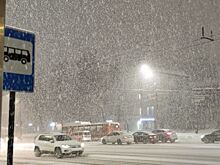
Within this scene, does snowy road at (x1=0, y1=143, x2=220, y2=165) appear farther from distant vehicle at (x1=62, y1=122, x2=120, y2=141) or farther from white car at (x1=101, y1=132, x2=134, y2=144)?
distant vehicle at (x1=62, y1=122, x2=120, y2=141)

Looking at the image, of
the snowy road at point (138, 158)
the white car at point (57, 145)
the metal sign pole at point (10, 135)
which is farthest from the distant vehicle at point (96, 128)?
the metal sign pole at point (10, 135)

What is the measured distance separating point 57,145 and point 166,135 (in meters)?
17.6

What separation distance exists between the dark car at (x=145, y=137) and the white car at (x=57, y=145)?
1495 centimetres

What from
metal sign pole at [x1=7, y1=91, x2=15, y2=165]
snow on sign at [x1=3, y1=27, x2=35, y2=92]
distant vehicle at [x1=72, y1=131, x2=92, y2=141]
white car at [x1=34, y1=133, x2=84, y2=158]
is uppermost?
snow on sign at [x1=3, y1=27, x2=35, y2=92]

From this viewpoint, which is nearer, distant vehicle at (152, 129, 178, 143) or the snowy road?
the snowy road

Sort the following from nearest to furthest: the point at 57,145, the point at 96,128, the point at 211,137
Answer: the point at 57,145 → the point at 211,137 → the point at 96,128

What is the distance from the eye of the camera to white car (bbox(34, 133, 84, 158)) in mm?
21978

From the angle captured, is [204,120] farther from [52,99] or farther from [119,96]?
[52,99]

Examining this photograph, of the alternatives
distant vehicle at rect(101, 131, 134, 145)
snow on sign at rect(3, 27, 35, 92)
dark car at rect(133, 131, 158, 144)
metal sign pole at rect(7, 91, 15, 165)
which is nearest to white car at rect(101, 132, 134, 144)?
distant vehicle at rect(101, 131, 134, 145)

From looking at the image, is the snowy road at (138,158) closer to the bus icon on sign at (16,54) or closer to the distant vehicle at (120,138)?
the distant vehicle at (120,138)

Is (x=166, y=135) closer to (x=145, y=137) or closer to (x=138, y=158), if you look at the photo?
(x=145, y=137)

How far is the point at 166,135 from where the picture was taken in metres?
37.2

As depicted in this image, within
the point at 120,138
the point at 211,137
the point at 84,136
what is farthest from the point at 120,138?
the point at 84,136

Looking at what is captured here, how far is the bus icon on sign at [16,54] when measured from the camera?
3.61m
